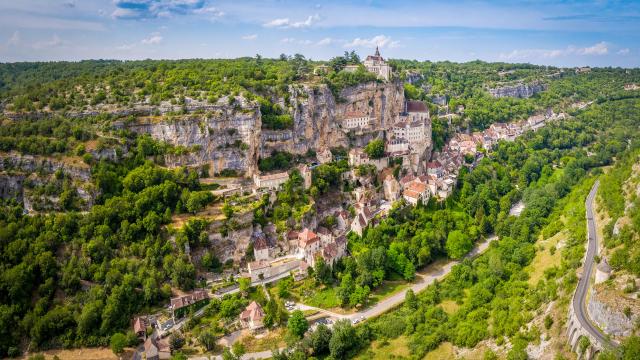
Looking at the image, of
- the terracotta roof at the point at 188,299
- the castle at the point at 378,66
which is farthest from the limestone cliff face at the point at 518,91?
the terracotta roof at the point at 188,299

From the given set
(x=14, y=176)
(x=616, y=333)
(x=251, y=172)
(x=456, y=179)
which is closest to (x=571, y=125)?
(x=456, y=179)

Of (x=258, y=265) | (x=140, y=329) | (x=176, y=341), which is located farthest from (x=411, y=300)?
(x=140, y=329)

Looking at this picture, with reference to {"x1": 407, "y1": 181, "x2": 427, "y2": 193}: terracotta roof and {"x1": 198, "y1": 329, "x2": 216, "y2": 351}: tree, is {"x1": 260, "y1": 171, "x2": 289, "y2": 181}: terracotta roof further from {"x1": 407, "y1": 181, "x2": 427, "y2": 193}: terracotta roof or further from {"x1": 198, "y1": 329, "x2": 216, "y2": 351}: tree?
{"x1": 198, "y1": 329, "x2": 216, "y2": 351}: tree

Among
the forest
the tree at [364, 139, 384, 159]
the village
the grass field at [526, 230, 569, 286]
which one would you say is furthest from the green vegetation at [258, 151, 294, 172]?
the grass field at [526, 230, 569, 286]

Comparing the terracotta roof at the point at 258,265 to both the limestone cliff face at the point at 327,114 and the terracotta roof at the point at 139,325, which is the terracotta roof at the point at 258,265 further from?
the limestone cliff face at the point at 327,114

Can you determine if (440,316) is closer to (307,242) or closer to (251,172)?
(307,242)

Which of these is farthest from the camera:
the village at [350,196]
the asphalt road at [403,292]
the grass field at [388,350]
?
the asphalt road at [403,292]
